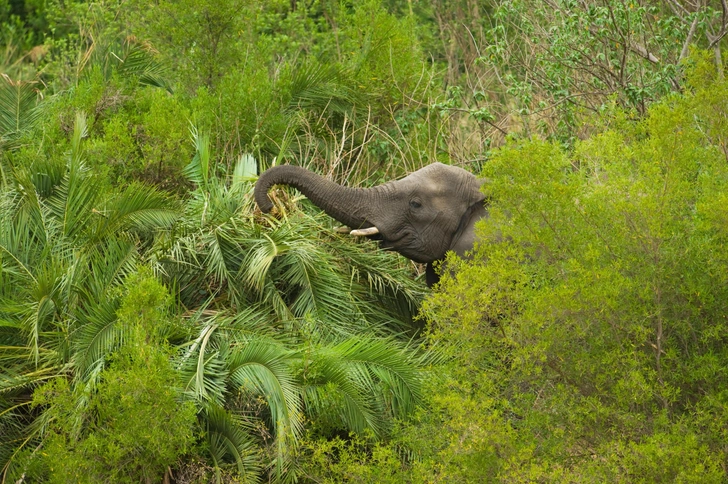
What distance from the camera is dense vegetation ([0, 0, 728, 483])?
660cm

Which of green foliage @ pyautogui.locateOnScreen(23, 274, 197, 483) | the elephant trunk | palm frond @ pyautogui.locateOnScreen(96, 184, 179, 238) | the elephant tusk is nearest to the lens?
green foliage @ pyautogui.locateOnScreen(23, 274, 197, 483)

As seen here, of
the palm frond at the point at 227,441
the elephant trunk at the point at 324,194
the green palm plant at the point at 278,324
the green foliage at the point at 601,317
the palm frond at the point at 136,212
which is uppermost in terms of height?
the green foliage at the point at 601,317

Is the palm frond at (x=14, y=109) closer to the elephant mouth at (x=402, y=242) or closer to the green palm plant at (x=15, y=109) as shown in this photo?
the green palm plant at (x=15, y=109)

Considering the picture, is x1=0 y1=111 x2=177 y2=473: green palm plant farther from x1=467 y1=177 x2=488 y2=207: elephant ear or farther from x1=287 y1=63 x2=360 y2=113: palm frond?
x1=287 y1=63 x2=360 y2=113: palm frond

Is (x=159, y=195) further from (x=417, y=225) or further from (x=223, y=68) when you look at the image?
(x=223, y=68)

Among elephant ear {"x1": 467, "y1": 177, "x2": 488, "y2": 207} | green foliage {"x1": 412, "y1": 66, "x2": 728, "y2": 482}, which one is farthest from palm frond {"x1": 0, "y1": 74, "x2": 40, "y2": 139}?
green foliage {"x1": 412, "y1": 66, "x2": 728, "y2": 482}

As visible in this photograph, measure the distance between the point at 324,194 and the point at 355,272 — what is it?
1.14m

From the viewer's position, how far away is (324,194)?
30.0 ft

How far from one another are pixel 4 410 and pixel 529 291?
377 centimetres

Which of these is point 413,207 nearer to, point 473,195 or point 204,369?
point 473,195

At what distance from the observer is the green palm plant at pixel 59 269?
325 inches

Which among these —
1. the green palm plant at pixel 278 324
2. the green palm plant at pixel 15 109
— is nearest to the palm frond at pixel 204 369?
the green palm plant at pixel 278 324

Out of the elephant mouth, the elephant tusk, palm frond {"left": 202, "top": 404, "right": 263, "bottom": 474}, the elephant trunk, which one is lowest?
palm frond {"left": 202, "top": 404, "right": 263, "bottom": 474}

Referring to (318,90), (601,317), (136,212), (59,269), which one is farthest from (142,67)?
(601,317)
